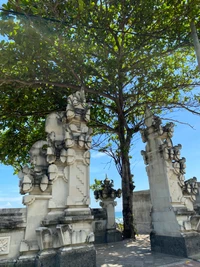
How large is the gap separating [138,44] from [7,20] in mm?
4691

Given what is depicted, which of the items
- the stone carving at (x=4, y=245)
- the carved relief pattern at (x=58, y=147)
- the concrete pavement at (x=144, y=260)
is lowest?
the concrete pavement at (x=144, y=260)

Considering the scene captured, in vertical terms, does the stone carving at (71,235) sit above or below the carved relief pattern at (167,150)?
below

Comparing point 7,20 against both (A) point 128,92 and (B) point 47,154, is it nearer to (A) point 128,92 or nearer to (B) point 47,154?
(B) point 47,154

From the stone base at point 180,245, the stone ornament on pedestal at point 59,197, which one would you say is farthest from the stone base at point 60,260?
the stone base at point 180,245

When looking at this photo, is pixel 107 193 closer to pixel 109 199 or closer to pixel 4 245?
pixel 109 199

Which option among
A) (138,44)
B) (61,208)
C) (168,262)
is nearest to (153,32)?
(138,44)

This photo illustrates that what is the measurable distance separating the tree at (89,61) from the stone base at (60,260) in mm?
5886

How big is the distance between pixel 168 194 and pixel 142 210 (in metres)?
7.35

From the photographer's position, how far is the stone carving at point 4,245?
4.18 meters

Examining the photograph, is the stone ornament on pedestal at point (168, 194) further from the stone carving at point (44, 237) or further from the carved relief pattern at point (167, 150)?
the stone carving at point (44, 237)

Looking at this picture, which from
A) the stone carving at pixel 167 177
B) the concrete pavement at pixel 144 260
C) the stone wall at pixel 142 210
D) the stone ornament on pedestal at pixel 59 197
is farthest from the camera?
the stone wall at pixel 142 210

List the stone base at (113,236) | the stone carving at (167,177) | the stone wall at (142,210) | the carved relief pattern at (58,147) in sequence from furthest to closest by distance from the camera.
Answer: the stone wall at (142,210), the stone base at (113,236), the stone carving at (167,177), the carved relief pattern at (58,147)

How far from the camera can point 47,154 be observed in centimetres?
509

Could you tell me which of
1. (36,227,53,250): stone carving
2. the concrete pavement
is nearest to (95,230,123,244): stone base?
the concrete pavement
